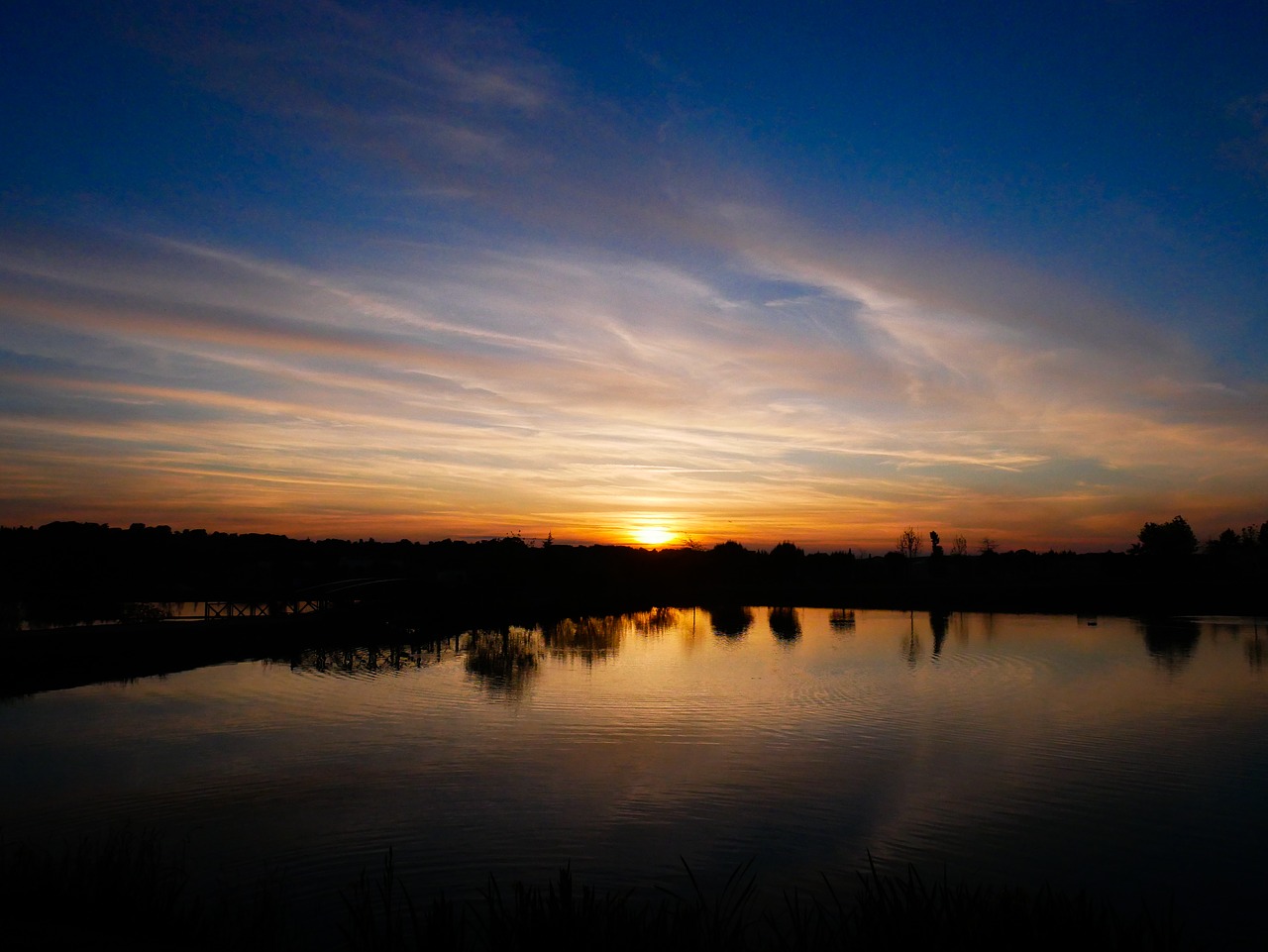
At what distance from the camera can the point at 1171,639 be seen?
46.1 meters

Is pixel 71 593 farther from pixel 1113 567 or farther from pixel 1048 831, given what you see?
pixel 1113 567

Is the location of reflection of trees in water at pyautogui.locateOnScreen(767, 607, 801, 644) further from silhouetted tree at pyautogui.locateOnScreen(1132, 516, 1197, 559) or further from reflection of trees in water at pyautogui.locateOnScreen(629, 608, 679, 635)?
silhouetted tree at pyautogui.locateOnScreen(1132, 516, 1197, 559)

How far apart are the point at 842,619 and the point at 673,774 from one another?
48.2 meters

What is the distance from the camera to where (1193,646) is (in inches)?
1660

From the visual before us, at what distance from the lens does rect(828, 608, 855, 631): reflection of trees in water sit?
5700 cm

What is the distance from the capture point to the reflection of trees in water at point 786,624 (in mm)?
50375

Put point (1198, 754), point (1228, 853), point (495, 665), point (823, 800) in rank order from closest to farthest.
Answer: point (1228, 853) < point (823, 800) < point (1198, 754) < point (495, 665)

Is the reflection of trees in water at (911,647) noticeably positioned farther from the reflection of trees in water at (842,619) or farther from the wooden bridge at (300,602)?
the wooden bridge at (300,602)

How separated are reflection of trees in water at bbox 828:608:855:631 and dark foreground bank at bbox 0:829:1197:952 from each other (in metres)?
46.1

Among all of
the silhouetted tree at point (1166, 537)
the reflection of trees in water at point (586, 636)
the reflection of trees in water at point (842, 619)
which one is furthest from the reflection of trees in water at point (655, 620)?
the silhouetted tree at point (1166, 537)

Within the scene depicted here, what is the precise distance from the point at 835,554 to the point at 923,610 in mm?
85609

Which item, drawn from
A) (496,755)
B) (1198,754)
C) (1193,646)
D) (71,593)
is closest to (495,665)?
(496,755)

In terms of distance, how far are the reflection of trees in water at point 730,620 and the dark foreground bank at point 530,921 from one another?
4144 cm

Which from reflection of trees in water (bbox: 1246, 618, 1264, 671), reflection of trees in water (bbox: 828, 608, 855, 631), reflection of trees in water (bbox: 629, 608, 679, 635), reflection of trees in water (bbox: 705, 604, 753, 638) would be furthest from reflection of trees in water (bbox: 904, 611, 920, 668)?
reflection of trees in water (bbox: 629, 608, 679, 635)
